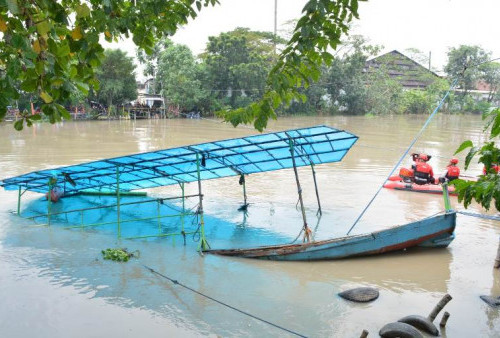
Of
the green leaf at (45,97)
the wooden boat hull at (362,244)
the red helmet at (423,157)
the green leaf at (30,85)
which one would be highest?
the green leaf at (30,85)

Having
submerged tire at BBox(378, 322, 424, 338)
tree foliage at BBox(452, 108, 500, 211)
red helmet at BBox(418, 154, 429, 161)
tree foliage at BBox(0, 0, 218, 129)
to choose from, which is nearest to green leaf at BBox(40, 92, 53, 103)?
tree foliage at BBox(0, 0, 218, 129)

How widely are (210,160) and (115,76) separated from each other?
32336mm

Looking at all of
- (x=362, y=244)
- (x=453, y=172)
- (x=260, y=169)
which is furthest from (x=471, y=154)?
(x=453, y=172)

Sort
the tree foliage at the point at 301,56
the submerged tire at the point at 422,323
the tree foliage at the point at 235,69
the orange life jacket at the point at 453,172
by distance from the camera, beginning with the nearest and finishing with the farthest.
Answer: the tree foliage at the point at 301,56 < the submerged tire at the point at 422,323 < the orange life jacket at the point at 453,172 < the tree foliage at the point at 235,69

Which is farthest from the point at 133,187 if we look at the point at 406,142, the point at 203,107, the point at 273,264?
the point at 203,107

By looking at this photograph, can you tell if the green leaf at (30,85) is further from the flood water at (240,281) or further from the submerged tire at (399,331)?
the submerged tire at (399,331)

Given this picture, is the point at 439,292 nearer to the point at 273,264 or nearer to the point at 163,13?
the point at 273,264

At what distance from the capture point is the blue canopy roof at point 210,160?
7969 mm

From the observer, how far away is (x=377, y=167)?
18375mm

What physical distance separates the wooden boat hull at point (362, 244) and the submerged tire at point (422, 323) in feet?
7.29

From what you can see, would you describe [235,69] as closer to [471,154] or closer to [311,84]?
[311,84]

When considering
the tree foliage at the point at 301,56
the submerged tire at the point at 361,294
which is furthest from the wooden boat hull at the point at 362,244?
the tree foliage at the point at 301,56

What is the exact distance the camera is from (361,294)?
6.71m

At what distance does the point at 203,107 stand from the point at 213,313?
3936 centimetres
